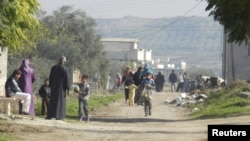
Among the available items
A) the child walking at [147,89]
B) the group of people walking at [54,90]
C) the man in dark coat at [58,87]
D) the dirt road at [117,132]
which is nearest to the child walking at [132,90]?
the child walking at [147,89]

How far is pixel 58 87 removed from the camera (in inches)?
910

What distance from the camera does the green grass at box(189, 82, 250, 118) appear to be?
27719 millimetres

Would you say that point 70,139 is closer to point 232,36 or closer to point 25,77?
point 25,77

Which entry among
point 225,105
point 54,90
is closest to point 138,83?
point 225,105

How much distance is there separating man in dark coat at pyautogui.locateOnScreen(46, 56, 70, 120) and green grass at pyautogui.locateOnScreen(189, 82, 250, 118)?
603 centimetres

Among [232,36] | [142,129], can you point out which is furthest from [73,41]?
[142,129]

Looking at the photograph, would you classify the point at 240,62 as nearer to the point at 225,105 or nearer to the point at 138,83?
the point at 225,105

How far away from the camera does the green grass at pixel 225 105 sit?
2772 cm

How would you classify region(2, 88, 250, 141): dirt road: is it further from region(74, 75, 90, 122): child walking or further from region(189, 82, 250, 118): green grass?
region(189, 82, 250, 118): green grass

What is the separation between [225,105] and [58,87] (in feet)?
34.5

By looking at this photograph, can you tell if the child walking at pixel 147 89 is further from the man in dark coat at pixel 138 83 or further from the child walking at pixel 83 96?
the child walking at pixel 83 96

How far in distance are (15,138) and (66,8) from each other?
6223cm

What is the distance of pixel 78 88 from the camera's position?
79.8 ft

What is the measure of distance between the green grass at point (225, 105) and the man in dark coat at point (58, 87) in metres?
6.03
